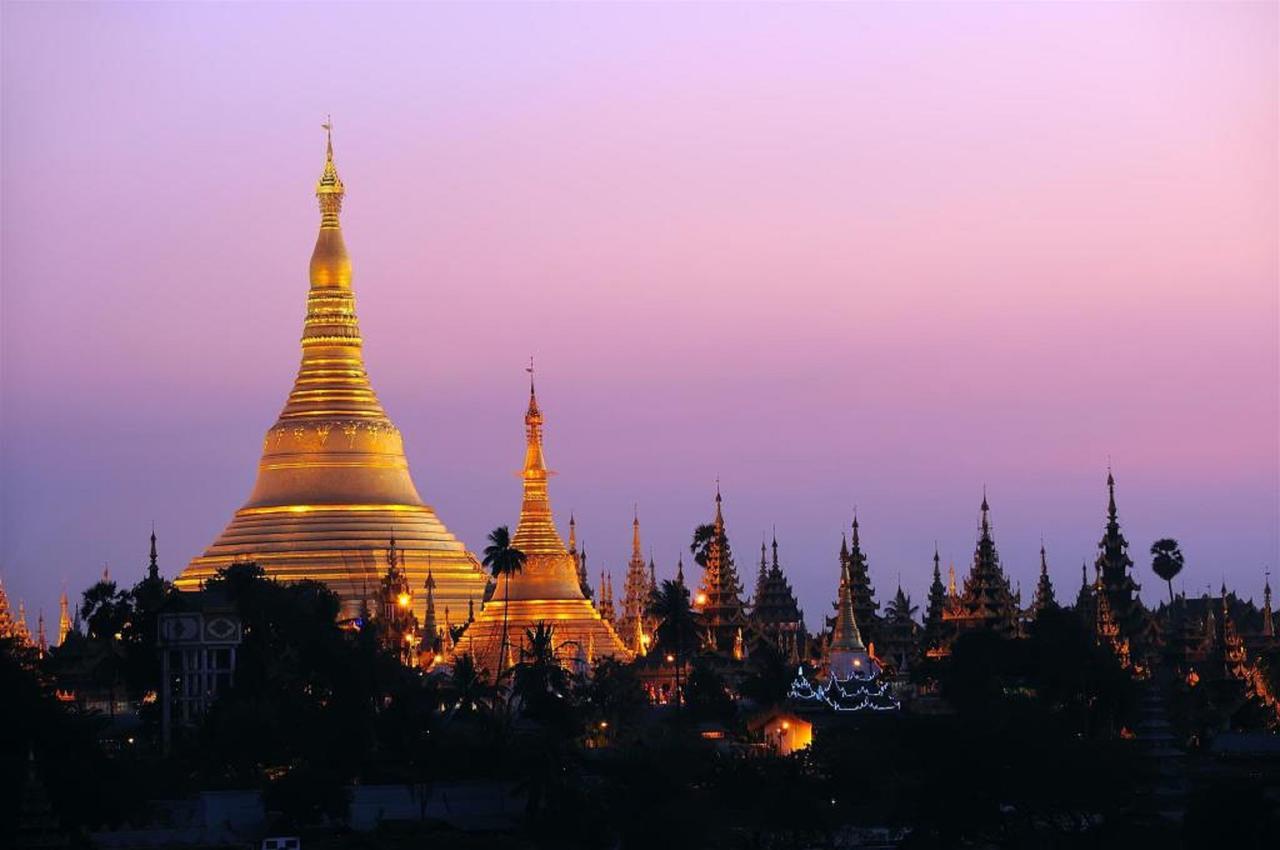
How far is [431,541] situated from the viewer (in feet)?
483

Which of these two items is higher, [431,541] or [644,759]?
[431,541]

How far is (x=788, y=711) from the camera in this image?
114625mm

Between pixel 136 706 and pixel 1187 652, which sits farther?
pixel 1187 652

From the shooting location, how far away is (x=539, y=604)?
133 meters

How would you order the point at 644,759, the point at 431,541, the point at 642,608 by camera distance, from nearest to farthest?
the point at 644,759 → the point at 431,541 → the point at 642,608

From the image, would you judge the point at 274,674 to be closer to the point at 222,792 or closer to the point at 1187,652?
the point at 222,792

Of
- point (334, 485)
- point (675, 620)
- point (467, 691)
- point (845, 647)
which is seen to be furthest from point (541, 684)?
point (334, 485)

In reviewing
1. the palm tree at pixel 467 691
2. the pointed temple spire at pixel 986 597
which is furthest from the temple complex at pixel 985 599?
the palm tree at pixel 467 691

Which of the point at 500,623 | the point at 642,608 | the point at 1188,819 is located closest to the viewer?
the point at 1188,819

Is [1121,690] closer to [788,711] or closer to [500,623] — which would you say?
[788,711]

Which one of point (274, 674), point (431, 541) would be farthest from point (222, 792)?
point (431, 541)

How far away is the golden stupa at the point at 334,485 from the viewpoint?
469 feet

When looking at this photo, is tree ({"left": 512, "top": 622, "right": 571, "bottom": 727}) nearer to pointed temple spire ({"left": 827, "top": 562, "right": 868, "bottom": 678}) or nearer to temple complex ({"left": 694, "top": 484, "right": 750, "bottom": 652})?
pointed temple spire ({"left": 827, "top": 562, "right": 868, "bottom": 678})

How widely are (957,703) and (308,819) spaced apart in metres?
33.3
